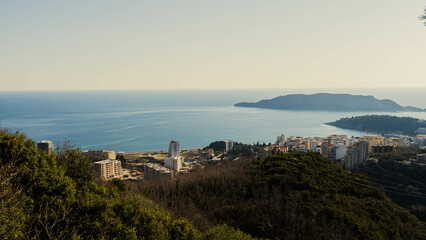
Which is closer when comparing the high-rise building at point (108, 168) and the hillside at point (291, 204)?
the hillside at point (291, 204)

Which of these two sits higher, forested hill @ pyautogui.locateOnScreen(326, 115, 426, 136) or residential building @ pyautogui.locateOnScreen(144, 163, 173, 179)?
forested hill @ pyautogui.locateOnScreen(326, 115, 426, 136)

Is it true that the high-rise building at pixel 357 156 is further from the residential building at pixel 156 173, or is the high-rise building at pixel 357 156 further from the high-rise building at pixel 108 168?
the high-rise building at pixel 108 168

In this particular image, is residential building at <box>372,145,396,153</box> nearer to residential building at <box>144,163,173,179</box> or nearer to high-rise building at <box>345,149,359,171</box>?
high-rise building at <box>345,149,359,171</box>

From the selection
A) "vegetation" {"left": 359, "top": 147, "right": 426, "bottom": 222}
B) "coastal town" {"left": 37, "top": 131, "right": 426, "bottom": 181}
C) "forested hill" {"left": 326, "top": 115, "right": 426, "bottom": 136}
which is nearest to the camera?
"vegetation" {"left": 359, "top": 147, "right": 426, "bottom": 222}

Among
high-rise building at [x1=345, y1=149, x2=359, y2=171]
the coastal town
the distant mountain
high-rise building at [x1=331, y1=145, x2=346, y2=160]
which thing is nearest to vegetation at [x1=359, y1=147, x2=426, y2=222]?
the coastal town

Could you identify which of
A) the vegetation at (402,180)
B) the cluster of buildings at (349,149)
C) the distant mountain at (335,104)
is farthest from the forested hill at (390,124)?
the vegetation at (402,180)

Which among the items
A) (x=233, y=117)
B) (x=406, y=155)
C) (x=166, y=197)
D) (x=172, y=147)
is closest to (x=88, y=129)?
(x=172, y=147)
